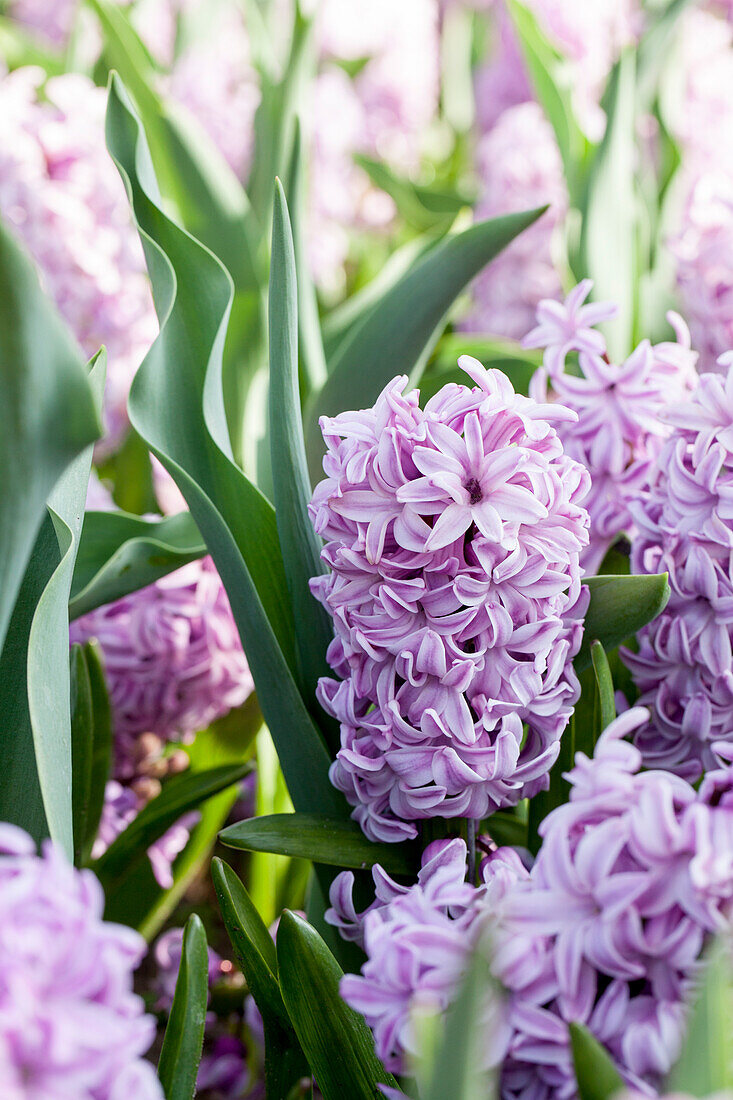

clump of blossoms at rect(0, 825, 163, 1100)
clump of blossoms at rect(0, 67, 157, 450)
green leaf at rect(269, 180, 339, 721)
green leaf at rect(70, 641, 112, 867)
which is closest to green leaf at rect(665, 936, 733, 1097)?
clump of blossoms at rect(0, 825, 163, 1100)

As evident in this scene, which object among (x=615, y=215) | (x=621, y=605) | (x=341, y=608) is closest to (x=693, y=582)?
(x=621, y=605)

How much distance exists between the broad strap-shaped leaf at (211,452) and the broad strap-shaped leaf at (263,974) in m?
0.06

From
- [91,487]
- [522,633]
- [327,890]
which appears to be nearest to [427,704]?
[522,633]

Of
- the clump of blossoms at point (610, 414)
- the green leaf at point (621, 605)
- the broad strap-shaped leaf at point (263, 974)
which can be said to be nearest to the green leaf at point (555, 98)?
the clump of blossoms at point (610, 414)

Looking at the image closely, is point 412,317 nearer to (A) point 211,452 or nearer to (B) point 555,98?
(A) point 211,452

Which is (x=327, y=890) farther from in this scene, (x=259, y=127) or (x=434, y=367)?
(x=259, y=127)

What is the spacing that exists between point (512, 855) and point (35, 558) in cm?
21

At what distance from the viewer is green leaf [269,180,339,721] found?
406mm

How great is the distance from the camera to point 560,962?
0.27 m

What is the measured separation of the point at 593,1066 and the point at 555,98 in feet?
2.72

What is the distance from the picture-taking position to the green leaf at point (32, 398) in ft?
0.81

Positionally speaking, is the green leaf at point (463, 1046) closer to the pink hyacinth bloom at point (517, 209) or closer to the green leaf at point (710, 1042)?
the green leaf at point (710, 1042)

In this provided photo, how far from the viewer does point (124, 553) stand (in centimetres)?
48

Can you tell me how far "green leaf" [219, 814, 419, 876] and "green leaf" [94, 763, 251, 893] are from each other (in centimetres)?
13
